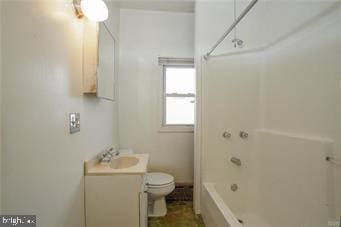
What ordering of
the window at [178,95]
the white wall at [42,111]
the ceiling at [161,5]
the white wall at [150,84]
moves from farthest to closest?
1. the window at [178,95]
2. the white wall at [150,84]
3. the ceiling at [161,5]
4. the white wall at [42,111]

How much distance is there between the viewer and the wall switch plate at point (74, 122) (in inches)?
47.5

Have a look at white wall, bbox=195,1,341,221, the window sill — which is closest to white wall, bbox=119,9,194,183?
the window sill

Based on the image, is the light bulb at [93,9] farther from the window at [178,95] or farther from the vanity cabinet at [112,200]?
the window at [178,95]

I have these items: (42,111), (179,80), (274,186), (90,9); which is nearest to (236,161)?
(274,186)

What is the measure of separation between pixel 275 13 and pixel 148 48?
1572 mm

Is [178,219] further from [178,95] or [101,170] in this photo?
[178,95]

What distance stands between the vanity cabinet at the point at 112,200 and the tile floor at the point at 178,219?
2.42 ft

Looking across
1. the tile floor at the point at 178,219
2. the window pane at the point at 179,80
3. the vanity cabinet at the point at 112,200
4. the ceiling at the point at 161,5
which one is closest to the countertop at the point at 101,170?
the vanity cabinet at the point at 112,200

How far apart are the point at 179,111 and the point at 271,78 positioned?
4.19 ft

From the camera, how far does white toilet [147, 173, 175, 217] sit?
205 centimetres

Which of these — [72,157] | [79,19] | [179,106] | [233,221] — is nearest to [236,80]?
[179,106]

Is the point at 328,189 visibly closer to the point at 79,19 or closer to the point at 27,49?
the point at 27,49

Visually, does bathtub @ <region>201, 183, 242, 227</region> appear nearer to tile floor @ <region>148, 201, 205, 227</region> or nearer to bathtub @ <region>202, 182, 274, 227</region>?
bathtub @ <region>202, 182, 274, 227</region>

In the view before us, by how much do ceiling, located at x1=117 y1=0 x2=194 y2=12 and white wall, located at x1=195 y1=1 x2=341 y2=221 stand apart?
35cm
